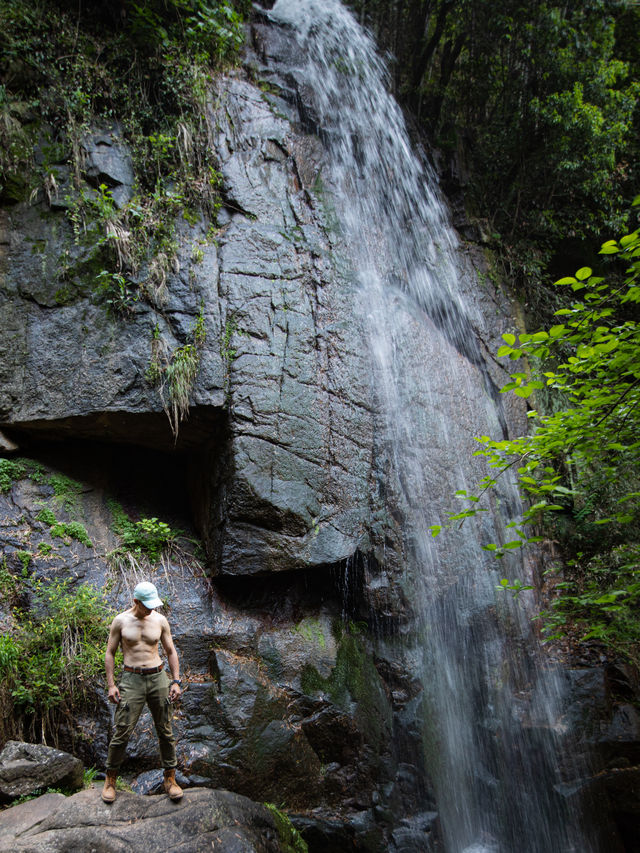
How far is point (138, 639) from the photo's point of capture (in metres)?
3.74

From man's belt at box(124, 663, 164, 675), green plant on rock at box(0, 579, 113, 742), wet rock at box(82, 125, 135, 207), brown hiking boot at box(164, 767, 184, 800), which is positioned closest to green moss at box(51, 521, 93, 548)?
green plant on rock at box(0, 579, 113, 742)

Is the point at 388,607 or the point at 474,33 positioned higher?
the point at 474,33

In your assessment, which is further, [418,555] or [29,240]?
[418,555]

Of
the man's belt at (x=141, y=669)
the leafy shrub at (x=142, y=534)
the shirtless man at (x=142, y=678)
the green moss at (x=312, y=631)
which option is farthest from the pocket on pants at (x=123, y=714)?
the green moss at (x=312, y=631)

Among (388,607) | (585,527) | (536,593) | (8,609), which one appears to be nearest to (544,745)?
(536,593)

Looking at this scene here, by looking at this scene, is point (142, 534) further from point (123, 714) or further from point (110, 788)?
point (110, 788)

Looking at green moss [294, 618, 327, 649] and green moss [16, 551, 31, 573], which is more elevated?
green moss [16, 551, 31, 573]

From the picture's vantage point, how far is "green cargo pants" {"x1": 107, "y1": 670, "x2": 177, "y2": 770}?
358 centimetres

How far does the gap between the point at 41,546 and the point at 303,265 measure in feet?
14.2

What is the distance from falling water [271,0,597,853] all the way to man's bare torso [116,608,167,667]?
3.45 m

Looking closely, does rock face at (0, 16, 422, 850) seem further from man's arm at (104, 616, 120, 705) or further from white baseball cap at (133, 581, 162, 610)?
white baseball cap at (133, 581, 162, 610)

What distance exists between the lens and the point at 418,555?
21.3 ft

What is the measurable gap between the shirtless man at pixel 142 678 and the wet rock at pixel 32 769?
542 millimetres

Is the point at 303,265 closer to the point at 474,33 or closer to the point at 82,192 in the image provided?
the point at 82,192
